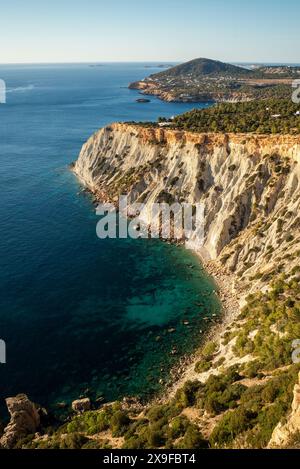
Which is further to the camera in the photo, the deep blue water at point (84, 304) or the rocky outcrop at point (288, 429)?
the deep blue water at point (84, 304)

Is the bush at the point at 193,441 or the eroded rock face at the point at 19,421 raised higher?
the bush at the point at 193,441

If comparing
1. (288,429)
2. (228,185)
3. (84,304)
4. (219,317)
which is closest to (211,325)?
(219,317)

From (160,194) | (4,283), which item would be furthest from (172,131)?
(4,283)

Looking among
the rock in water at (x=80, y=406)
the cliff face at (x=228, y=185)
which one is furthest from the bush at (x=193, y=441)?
the cliff face at (x=228, y=185)

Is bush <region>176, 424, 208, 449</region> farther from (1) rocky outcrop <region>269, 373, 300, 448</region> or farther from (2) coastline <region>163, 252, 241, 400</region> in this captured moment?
(2) coastline <region>163, 252, 241, 400</region>

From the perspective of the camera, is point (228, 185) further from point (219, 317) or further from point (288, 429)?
point (288, 429)

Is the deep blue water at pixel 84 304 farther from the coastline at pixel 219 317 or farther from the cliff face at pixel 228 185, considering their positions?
the cliff face at pixel 228 185
